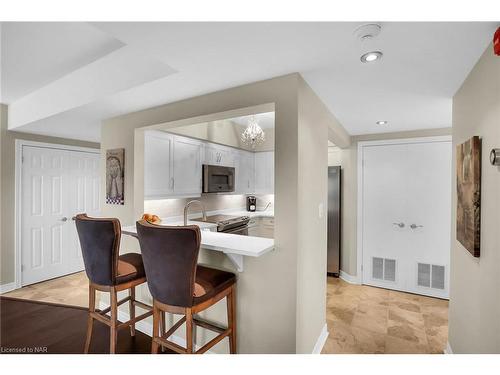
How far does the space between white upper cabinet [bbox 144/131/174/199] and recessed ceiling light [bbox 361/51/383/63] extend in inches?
87.4

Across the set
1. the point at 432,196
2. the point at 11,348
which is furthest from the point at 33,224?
the point at 432,196

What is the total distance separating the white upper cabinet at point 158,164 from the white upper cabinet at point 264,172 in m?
1.91

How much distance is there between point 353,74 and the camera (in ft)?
5.42

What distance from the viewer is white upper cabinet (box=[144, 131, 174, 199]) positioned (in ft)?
8.99

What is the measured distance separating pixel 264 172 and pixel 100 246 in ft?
10.8

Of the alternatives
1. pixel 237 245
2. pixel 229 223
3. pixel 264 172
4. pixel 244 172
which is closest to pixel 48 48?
pixel 237 245

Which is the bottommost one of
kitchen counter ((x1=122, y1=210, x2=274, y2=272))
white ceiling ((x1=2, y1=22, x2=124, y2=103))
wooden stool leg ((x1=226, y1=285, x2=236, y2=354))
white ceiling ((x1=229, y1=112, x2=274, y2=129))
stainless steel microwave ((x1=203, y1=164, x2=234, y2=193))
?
wooden stool leg ((x1=226, y1=285, x2=236, y2=354))

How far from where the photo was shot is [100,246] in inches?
64.9

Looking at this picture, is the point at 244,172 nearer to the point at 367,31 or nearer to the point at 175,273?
the point at 175,273

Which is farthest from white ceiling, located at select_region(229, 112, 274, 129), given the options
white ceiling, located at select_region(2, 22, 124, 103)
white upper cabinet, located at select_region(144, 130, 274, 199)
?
white ceiling, located at select_region(2, 22, 124, 103)

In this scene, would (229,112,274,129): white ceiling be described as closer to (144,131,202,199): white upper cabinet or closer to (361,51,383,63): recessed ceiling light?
(144,131,202,199): white upper cabinet

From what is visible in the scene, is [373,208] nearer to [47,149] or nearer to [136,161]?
[136,161]

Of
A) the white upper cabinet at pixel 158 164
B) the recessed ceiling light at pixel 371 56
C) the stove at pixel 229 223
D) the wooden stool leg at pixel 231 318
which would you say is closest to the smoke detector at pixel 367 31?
the recessed ceiling light at pixel 371 56
